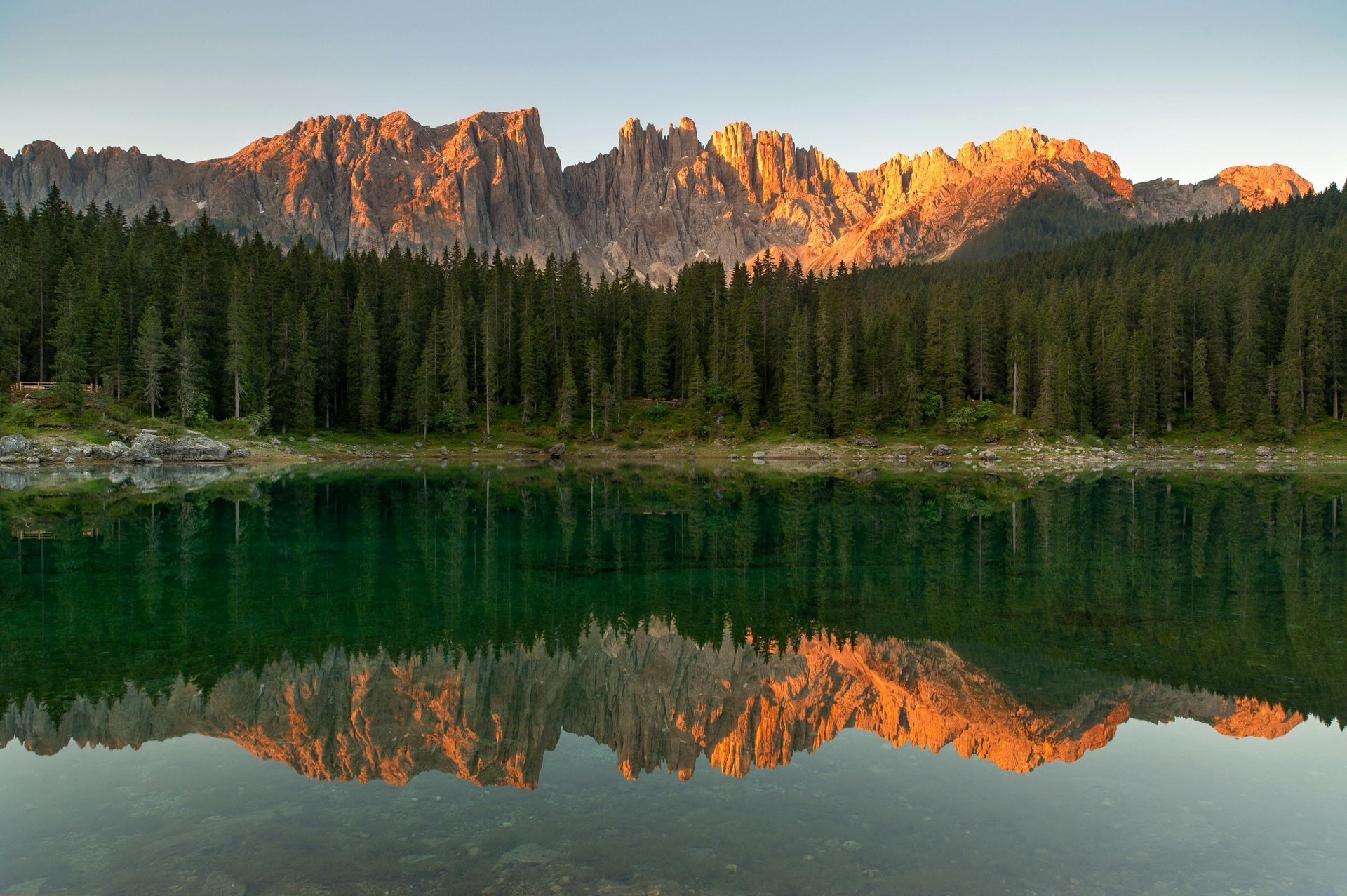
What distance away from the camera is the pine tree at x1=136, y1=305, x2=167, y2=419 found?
78.0 meters

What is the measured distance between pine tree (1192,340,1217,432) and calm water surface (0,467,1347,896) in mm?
80540

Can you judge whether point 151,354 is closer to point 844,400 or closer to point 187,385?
point 187,385

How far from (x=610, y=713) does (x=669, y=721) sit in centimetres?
113

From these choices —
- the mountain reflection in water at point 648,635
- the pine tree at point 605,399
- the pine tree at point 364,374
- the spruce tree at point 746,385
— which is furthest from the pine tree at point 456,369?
the mountain reflection in water at point 648,635

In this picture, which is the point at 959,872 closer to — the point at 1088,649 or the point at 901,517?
the point at 1088,649

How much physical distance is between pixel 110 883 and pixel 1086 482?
68.4 metres

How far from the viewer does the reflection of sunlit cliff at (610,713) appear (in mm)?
11828

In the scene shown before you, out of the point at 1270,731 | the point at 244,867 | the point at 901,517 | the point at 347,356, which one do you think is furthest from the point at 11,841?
the point at 347,356

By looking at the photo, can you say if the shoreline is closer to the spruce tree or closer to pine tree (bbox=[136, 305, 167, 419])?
the spruce tree

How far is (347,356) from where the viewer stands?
3907 inches

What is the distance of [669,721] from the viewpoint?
43.4ft

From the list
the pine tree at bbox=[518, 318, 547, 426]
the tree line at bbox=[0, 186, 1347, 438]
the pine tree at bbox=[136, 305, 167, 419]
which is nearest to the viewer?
the pine tree at bbox=[136, 305, 167, 419]

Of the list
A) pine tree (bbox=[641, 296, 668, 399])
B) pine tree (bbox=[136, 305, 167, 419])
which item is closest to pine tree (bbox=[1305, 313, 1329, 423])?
pine tree (bbox=[641, 296, 668, 399])

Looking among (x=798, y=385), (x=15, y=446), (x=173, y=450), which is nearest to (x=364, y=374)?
(x=173, y=450)
